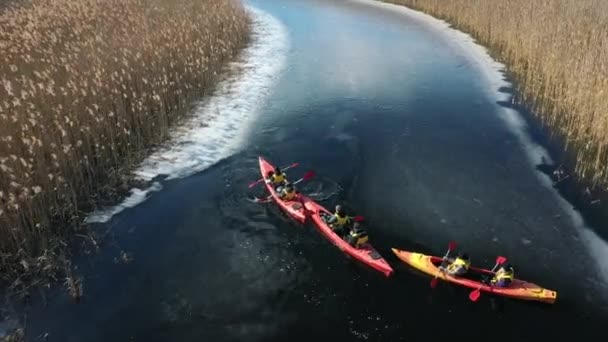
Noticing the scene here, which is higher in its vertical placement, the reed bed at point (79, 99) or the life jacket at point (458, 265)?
the reed bed at point (79, 99)

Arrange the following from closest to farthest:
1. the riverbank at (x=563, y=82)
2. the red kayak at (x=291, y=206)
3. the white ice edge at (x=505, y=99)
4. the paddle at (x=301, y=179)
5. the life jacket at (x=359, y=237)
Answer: the life jacket at (x=359, y=237)
the white ice edge at (x=505, y=99)
the red kayak at (x=291, y=206)
the paddle at (x=301, y=179)
the riverbank at (x=563, y=82)

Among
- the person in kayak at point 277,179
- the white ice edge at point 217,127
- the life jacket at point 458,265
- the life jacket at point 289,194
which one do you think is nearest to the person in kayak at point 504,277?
the life jacket at point 458,265

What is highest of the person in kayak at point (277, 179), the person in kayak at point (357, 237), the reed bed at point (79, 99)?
the reed bed at point (79, 99)

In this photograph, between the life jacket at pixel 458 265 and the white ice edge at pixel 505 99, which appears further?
the white ice edge at pixel 505 99

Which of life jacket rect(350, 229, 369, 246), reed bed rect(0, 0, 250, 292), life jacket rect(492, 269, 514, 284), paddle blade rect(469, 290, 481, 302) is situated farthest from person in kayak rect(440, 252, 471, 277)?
reed bed rect(0, 0, 250, 292)

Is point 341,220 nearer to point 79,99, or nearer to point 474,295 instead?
point 474,295

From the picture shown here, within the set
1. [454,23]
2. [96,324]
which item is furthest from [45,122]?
[454,23]

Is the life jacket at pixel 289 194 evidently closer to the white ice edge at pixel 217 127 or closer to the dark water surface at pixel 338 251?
the dark water surface at pixel 338 251
